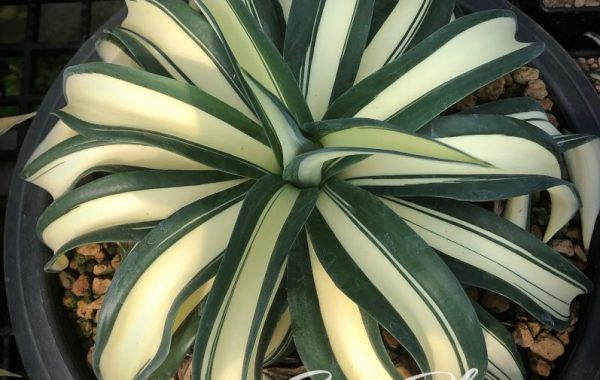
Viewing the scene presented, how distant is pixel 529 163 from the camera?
631 millimetres

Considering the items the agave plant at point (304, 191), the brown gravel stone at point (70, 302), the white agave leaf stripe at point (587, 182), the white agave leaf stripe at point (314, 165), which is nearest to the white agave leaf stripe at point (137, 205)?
the agave plant at point (304, 191)

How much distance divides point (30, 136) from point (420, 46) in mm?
568

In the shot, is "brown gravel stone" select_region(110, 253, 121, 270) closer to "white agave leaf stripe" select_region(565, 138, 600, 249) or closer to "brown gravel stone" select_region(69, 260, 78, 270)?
"brown gravel stone" select_region(69, 260, 78, 270)

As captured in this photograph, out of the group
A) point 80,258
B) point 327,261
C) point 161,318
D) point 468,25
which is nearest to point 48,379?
point 80,258

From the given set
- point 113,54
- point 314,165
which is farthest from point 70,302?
point 314,165

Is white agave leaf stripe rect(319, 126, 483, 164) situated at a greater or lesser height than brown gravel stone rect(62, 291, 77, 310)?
lesser

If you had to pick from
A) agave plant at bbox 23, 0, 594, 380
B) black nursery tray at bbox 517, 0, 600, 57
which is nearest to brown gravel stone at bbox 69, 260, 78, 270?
agave plant at bbox 23, 0, 594, 380

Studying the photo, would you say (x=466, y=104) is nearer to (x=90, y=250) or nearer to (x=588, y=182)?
(x=588, y=182)

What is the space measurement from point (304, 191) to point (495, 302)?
0.34 m

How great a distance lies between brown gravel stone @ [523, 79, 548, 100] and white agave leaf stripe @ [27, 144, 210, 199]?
0.48 meters

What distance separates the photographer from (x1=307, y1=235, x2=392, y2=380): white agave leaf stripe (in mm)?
624

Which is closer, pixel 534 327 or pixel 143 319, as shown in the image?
pixel 143 319

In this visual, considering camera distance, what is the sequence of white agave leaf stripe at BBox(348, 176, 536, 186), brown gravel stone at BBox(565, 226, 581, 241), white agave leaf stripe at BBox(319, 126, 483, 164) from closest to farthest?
white agave leaf stripe at BBox(319, 126, 483, 164), white agave leaf stripe at BBox(348, 176, 536, 186), brown gravel stone at BBox(565, 226, 581, 241)

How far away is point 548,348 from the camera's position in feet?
2.53
